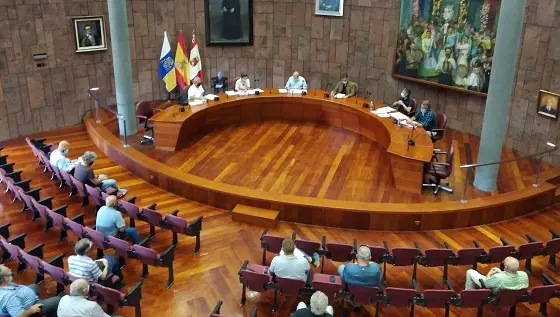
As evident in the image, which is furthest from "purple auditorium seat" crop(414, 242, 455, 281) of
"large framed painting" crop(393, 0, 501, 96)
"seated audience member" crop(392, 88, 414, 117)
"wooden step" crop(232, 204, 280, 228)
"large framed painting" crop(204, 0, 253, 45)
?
"large framed painting" crop(204, 0, 253, 45)

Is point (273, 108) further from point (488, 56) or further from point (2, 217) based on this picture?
point (2, 217)

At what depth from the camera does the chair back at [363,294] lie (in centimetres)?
545

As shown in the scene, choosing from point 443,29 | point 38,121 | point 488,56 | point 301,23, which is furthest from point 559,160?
point 38,121

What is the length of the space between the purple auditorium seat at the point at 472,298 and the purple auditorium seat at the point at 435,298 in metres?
0.08

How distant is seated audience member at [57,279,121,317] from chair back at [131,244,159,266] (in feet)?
4.61

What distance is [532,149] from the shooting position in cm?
1015

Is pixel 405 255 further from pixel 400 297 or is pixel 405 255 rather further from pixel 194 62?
pixel 194 62

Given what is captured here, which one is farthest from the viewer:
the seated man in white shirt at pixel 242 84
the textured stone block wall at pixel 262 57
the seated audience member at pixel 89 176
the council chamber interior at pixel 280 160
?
the seated man in white shirt at pixel 242 84

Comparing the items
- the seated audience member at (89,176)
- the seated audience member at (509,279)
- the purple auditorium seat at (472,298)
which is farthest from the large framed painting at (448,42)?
the seated audience member at (89,176)

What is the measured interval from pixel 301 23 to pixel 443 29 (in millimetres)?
3832

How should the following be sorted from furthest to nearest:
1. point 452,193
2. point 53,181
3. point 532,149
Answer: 1. point 532,149
2. point 53,181
3. point 452,193

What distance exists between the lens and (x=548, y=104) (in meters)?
9.66

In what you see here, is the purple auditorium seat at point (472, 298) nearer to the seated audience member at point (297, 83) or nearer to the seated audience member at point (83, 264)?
the seated audience member at point (83, 264)

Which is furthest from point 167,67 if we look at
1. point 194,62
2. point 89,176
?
point 89,176
